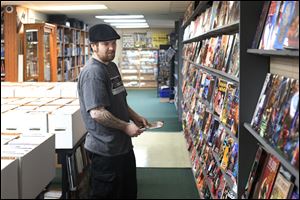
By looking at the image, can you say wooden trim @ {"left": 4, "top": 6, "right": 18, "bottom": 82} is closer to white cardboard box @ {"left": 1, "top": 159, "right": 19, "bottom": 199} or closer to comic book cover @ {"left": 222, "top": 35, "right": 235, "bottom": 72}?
comic book cover @ {"left": 222, "top": 35, "right": 235, "bottom": 72}

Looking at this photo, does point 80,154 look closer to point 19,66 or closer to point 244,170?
point 244,170

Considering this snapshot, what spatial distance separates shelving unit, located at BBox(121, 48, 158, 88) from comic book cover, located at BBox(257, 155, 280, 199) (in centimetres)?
1333

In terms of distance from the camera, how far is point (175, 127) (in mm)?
7516

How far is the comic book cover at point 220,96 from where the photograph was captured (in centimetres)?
292

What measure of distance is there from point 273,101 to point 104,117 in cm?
115

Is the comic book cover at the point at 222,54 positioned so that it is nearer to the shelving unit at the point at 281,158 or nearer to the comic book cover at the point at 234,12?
the comic book cover at the point at 234,12

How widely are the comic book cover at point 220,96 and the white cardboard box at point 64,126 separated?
3.73 ft

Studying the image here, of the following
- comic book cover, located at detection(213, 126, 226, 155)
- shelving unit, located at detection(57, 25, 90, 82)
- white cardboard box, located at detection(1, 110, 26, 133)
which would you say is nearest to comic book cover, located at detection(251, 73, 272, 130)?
Result: comic book cover, located at detection(213, 126, 226, 155)

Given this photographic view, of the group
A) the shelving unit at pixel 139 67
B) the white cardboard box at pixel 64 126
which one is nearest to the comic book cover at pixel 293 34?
the white cardboard box at pixel 64 126

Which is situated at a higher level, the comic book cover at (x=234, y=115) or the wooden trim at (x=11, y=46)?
the wooden trim at (x=11, y=46)

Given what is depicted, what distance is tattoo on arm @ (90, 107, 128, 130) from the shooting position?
8.68ft

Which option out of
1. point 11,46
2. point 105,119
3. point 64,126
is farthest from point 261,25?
point 11,46

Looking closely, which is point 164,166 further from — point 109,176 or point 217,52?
point 109,176

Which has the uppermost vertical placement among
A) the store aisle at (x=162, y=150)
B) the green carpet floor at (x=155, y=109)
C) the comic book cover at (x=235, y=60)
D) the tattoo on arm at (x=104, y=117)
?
the comic book cover at (x=235, y=60)
